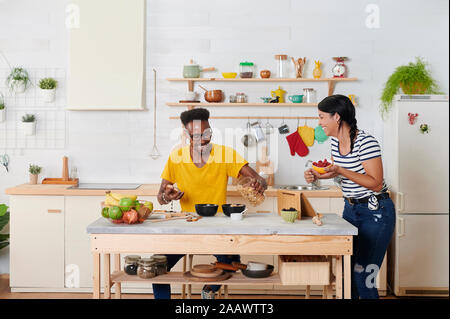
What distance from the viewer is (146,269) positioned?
276cm

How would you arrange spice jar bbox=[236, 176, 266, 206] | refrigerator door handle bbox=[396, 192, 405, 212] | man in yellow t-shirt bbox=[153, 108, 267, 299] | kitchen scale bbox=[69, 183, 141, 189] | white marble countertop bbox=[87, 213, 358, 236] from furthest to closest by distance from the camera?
kitchen scale bbox=[69, 183, 141, 189]
refrigerator door handle bbox=[396, 192, 405, 212]
man in yellow t-shirt bbox=[153, 108, 267, 299]
spice jar bbox=[236, 176, 266, 206]
white marble countertop bbox=[87, 213, 358, 236]

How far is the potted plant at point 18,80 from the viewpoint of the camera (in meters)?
4.66

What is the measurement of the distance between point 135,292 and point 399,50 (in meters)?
3.14

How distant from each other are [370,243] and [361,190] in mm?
284

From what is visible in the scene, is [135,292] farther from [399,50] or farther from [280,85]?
[399,50]

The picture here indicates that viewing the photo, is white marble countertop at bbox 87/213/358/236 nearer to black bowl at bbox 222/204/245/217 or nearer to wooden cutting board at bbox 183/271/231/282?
black bowl at bbox 222/204/245/217

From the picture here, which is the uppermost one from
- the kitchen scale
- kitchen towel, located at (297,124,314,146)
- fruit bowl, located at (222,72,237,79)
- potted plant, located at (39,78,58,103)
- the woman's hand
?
fruit bowl, located at (222,72,237,79)

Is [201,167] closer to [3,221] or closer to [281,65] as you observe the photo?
[281,65]

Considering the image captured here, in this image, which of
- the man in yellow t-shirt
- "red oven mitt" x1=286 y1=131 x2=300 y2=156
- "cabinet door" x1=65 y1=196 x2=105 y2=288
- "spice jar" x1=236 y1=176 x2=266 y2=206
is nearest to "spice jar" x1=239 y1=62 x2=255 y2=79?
"red oven mitt" x1=286 y1=131 x2=300 y2=156

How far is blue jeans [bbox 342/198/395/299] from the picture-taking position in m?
2.71

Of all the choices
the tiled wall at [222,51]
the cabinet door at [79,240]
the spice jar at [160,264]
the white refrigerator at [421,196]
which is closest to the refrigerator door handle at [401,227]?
the white refrigerator at [421,196]

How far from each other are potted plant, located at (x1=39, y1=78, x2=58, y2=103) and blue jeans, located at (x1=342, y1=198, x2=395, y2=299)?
3098 mm

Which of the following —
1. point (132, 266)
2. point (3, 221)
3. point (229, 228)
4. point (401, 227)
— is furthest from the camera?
point (3, 221)

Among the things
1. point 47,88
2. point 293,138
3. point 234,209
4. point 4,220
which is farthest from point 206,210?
point 47,88
